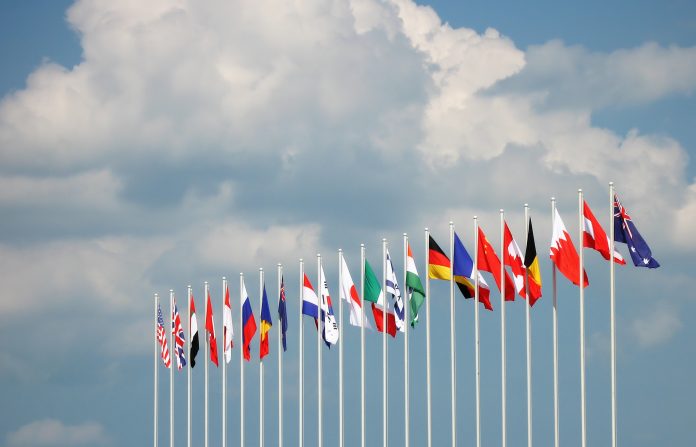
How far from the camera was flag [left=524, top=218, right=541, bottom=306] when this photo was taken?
57406 mm

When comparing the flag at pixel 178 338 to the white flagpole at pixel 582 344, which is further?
the flag at pixel 178 338

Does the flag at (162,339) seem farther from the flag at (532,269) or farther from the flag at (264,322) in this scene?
the flag at (532,269)

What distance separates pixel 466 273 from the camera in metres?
60.2

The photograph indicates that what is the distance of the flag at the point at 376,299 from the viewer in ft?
211

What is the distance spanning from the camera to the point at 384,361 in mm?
65312

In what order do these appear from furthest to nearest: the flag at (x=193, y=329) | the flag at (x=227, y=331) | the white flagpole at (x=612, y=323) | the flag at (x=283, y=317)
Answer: the flag at (x=193, y=329) → the flag at (x=227, y=331) → the flag at (x=283, y=317) → the white flagpole at (x=612, y=323)

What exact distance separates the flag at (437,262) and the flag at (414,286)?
1377 millimetres

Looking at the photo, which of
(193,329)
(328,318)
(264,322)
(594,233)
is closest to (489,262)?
(594,233)

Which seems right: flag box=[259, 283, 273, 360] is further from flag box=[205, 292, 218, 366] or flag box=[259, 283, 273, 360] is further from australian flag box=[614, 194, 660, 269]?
australian flag box=[614, 194, 660, 269]

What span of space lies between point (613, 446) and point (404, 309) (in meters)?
13.4

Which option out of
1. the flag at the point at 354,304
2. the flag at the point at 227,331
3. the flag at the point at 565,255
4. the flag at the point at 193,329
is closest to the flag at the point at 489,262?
the flag at the point at 565,255

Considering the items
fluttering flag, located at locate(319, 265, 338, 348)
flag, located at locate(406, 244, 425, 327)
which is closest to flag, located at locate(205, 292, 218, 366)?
fluttering flag, located at locate(319, 265, 338, 348)

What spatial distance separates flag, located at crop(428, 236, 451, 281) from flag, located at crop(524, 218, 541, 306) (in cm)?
447

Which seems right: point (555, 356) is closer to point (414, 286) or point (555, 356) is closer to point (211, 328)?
point (414, 286)
